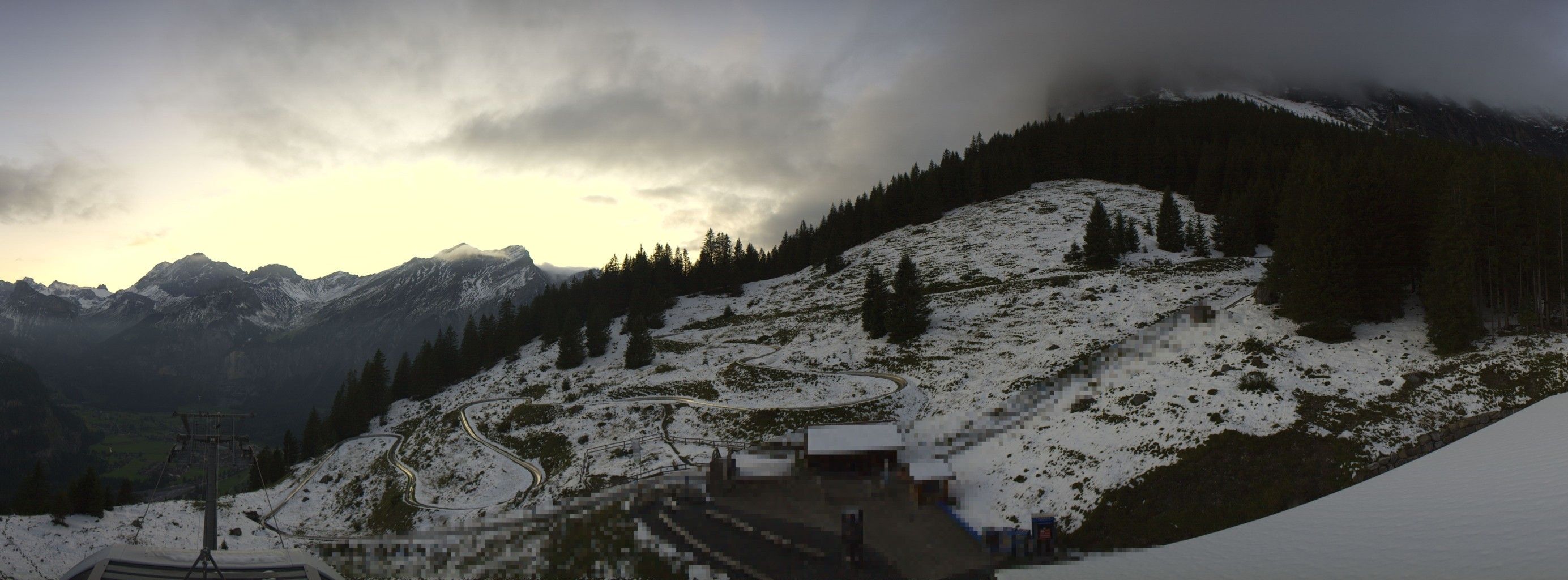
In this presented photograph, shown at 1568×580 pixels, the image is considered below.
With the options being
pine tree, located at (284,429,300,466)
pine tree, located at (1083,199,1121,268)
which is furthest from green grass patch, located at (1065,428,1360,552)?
pine tree, located at (284,429,300,466)

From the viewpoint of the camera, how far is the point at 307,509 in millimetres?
53219

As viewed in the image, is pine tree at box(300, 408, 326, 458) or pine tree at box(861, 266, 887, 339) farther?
pine tree at box(300, 408, 326, 458)

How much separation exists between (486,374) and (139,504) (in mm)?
42492

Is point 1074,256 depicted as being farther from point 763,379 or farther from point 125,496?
point 125,496

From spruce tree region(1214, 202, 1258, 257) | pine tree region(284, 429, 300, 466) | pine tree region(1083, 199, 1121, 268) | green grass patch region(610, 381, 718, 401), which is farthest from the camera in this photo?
pine tree region(1083, 199, 1121, 268)

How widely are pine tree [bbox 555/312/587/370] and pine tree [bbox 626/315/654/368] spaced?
8.18 metres

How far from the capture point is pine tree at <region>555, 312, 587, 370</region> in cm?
7694

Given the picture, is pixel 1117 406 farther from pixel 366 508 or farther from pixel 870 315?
pixel 366 508

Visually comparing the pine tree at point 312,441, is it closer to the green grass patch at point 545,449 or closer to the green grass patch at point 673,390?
the green grass patch at point 545,449

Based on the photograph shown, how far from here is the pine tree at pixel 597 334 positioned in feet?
263

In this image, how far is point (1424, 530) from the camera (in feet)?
61.4

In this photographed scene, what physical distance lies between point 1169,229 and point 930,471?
214 feet

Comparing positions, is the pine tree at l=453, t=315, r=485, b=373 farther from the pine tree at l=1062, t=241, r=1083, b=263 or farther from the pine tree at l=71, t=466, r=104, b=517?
the pine tree at l=1062, t=241, r=1083, b=263

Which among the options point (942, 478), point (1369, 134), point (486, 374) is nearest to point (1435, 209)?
point (942, 478)
